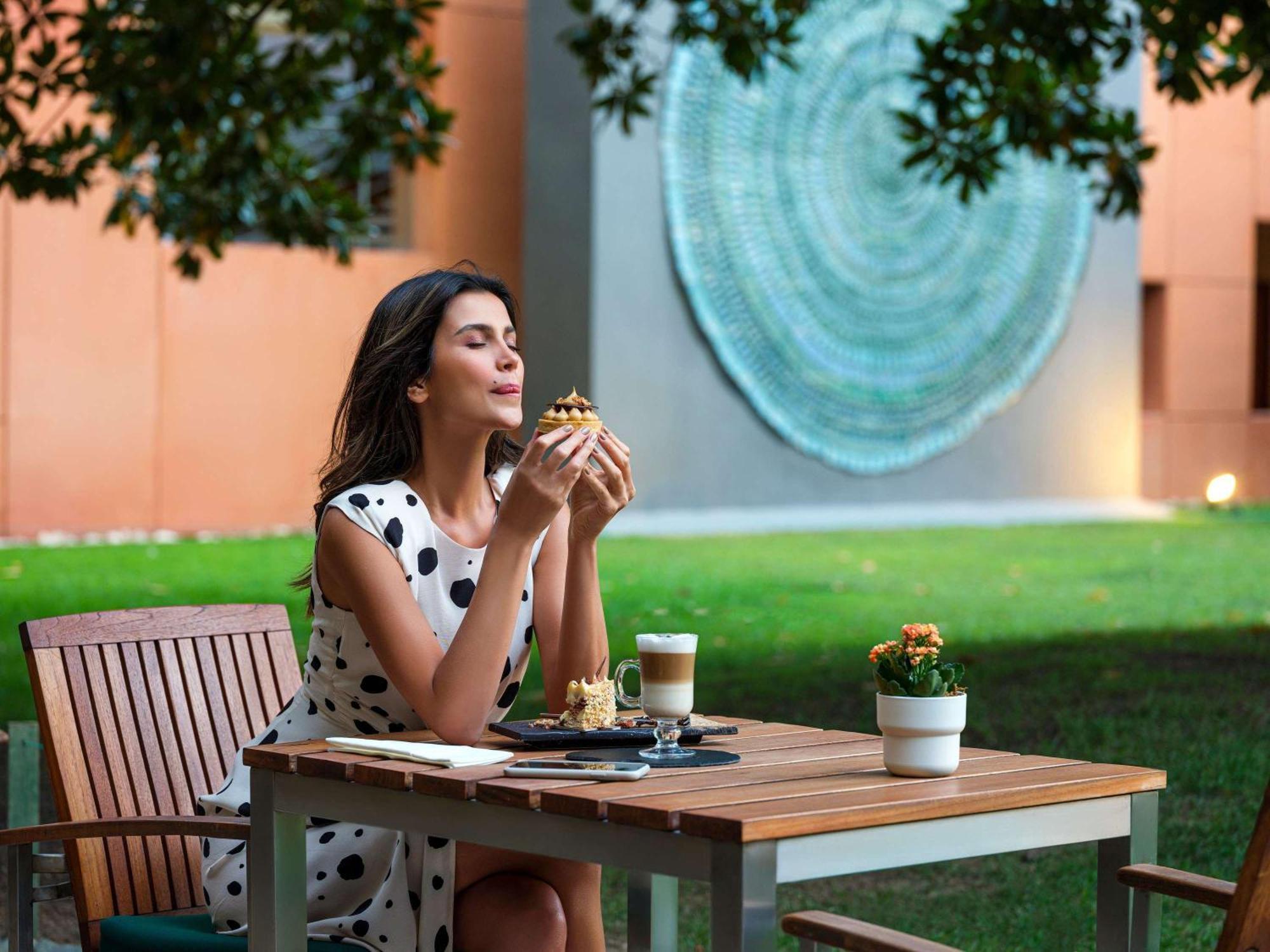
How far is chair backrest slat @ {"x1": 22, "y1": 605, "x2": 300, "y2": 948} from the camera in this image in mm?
3262

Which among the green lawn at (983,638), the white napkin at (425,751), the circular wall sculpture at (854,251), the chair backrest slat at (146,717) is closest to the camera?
the white napkin at (425,751)

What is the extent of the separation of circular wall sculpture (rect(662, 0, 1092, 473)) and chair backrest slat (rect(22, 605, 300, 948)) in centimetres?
1272

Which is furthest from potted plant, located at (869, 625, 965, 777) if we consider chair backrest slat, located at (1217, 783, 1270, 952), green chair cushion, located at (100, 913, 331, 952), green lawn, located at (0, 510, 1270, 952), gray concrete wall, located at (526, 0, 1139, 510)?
gray concrete wall, located at (526, 0, 1139, 510)

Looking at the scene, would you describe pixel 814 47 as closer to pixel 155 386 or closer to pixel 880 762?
pixel 155 386

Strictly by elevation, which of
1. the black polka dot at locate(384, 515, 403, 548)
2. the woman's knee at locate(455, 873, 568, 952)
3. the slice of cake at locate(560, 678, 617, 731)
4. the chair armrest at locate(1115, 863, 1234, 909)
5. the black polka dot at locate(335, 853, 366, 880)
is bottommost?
the woman's knee at locate(455, 873, 568, 952)

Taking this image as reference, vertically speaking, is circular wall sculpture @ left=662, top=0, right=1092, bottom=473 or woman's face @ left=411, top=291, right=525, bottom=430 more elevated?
circular wall sculpture @ left=662, top=0, right=1092, bottom=473

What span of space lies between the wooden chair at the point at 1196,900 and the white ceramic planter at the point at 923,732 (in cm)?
25

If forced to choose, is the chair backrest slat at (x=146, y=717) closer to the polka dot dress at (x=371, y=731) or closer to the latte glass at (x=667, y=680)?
the polka dot dress at (x=371, y=731)

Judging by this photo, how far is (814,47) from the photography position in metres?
16.8

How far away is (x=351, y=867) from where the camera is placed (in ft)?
9.57

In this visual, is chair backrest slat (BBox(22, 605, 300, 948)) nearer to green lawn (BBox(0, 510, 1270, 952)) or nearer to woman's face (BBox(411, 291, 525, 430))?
woman's face (BBox(411, 291, 525, 430))

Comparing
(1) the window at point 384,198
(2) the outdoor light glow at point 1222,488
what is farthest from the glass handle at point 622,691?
(1) the window at point 384,198

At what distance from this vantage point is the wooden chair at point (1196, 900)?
2006 mm

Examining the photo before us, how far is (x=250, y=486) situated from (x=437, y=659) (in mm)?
13200
